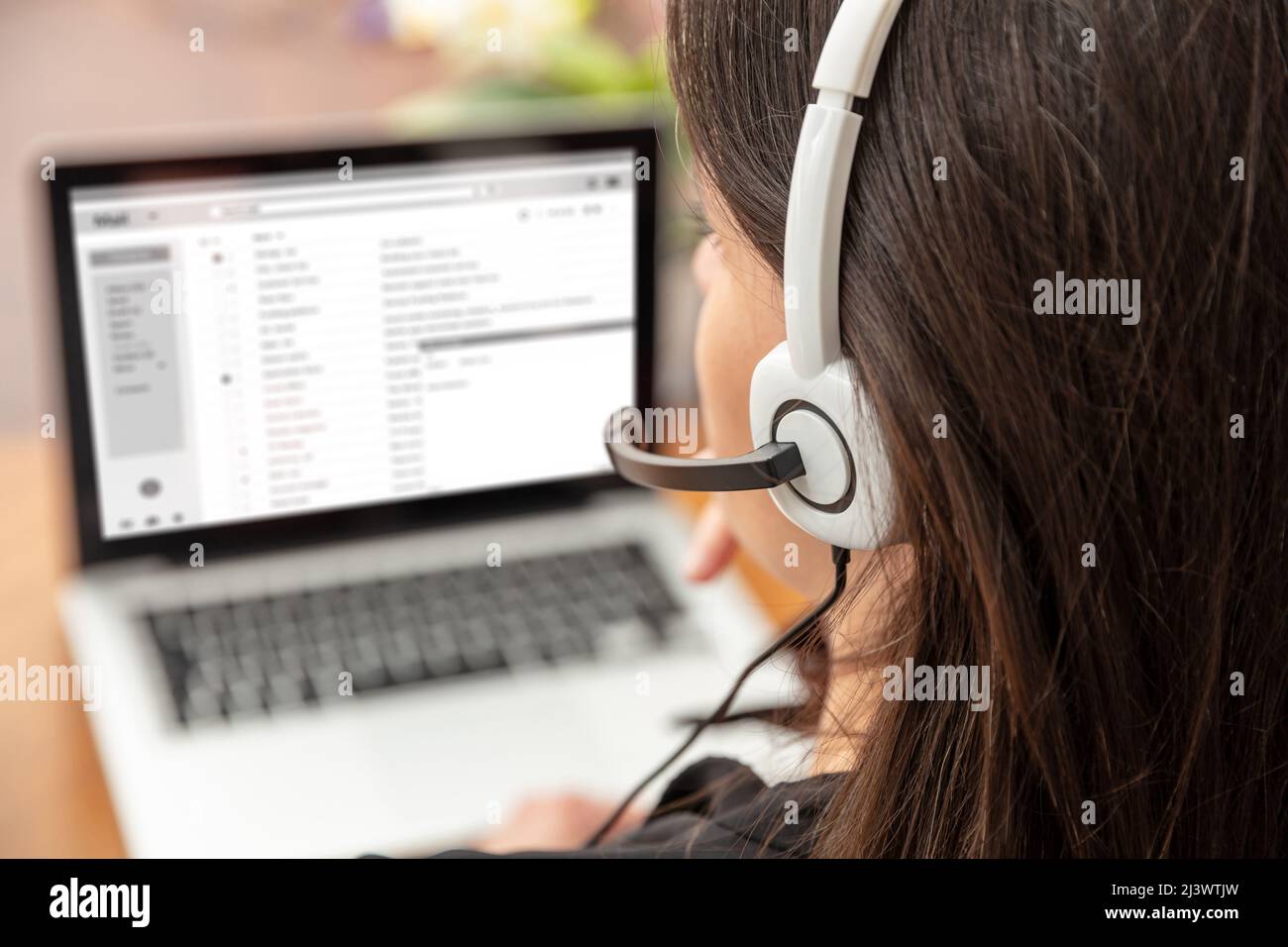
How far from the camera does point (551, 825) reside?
72cm

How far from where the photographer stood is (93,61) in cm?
293

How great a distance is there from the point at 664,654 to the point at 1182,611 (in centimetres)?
48

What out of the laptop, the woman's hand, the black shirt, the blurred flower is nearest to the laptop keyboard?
the laptop

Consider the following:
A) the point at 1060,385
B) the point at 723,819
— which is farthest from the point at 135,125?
the point at 1060,385

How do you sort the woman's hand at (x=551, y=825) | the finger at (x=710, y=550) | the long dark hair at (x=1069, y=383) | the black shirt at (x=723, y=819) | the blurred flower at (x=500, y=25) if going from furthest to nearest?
the blurred flower at (x=500, y=25) < the finger at (x=710, y=550) < the woman's hand at (x=551, y=825) < the black shirt at (x=723, y=819) < the long dark hair at (x=1069, y=383)

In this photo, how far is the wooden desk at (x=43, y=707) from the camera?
28.6 inches

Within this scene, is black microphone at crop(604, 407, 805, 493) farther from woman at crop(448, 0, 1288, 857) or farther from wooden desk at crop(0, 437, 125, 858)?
wooden desk at crop(0, 437, 125, 858)

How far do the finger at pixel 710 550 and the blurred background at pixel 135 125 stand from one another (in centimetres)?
6

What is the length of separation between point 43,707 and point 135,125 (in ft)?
7.61

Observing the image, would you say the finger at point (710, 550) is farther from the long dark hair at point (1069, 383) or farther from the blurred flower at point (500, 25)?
the blurred flower at point (500, 25)

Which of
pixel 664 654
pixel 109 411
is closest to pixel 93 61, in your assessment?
pixel 109 411

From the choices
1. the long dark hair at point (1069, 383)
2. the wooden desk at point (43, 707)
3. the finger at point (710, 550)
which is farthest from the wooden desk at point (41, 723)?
the long dark hair at point (1069, 383)

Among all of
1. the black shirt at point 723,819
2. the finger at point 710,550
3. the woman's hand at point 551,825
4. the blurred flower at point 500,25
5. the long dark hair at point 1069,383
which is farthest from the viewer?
the blurred flower at point 500,25

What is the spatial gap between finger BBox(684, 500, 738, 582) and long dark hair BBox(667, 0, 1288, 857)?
1.32 ft
